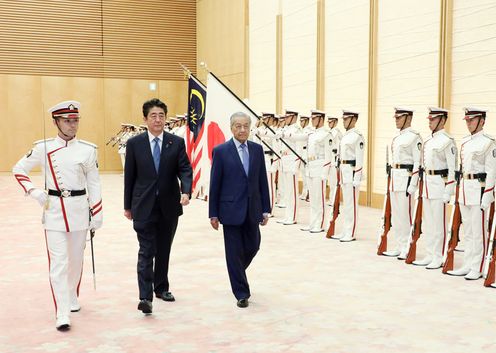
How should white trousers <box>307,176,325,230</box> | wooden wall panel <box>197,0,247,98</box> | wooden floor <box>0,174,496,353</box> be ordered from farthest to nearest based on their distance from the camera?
wooden wall panel <box>197,0,247,98</box>, white trousers <box>307,176,325,230</box>, wooden floor <box>0,174,496,353</box>

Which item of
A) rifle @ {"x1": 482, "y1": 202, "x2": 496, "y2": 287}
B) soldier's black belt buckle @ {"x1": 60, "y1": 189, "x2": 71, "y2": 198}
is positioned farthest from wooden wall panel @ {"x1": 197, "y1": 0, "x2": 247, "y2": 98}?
soldier's black belt buckle @ {"x1": 60, "y1": 189, "x2": 71, "y2": 198}

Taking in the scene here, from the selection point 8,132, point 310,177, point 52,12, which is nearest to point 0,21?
point 52,12

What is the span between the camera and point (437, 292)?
16.6 feet

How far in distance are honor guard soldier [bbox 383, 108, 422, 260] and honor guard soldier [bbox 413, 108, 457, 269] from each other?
194mm

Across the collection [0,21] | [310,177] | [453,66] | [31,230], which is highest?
[0,21]

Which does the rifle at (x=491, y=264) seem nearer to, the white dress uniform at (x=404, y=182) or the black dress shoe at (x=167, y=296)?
the white dress uniform at (x=404, y=182)

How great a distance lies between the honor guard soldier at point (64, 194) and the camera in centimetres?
407

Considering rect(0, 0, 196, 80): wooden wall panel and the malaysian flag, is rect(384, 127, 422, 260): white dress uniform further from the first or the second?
rect(0, 0, 196, 80): wooden wall panel

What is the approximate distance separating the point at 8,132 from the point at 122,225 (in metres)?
11.0

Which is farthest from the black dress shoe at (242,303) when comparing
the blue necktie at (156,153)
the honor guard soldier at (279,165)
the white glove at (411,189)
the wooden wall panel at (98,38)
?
the wooden wall panel at (98,38)

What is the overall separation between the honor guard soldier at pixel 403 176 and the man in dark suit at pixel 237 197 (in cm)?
221

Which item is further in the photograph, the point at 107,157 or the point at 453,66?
the point at 107,157

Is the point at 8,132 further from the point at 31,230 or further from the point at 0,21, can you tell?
the point at 31,230

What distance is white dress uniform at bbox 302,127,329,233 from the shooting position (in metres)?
8.10
